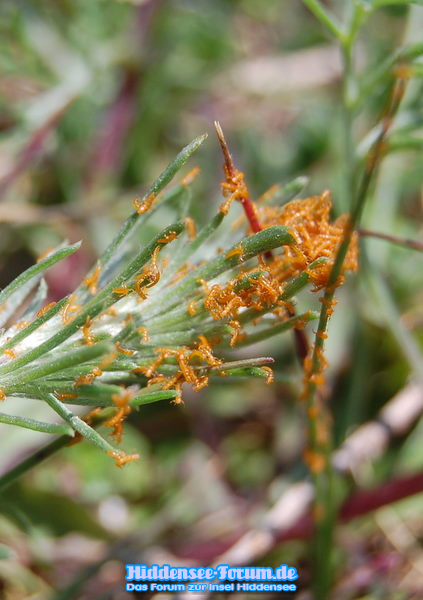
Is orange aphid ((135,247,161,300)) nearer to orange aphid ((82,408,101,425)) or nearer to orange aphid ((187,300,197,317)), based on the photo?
orange aphid ((187,300,197,317))

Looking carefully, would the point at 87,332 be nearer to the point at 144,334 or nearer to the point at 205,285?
the point at 144,334

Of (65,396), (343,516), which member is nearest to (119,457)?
(65,396)

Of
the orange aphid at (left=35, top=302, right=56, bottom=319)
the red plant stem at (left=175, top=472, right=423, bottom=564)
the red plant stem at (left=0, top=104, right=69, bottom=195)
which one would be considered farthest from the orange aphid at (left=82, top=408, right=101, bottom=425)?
the red plant stem at (left=0, top=104, right=69, bottom=195)

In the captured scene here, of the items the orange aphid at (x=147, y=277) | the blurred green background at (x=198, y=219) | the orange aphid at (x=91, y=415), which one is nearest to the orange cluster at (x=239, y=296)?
the orange aphid at (x=147, y=277)

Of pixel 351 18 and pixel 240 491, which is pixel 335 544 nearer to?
pixel 240 491

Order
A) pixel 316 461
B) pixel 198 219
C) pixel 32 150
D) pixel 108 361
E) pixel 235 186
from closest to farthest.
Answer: pixel 108 361 < pixel 235 186 < pixel 316 461 < pixel 32 150 < pixel 198 219
